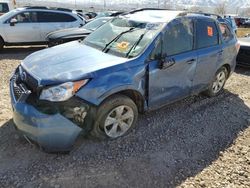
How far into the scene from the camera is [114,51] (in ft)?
14.0

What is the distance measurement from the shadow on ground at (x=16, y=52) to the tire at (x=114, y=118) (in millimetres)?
6330

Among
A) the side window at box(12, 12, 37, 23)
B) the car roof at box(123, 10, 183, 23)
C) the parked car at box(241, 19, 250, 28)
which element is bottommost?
the parked car at box(241, 19, 250, 28)

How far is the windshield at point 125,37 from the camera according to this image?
13.7 ft

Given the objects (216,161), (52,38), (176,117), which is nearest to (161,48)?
(176,117)

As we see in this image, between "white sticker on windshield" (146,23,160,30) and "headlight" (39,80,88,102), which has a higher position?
"white sticker on windshield" (146,23,160,30)

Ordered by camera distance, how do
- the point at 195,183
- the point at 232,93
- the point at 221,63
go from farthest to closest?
the point at 232,93 < the point at 221,63 < the point at 195,183

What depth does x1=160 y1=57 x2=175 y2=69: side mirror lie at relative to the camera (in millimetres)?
4234

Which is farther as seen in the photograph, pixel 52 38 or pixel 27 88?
pixel 52 38

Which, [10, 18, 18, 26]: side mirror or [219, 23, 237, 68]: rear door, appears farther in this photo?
[10, 18, 18, 26]: side mirror

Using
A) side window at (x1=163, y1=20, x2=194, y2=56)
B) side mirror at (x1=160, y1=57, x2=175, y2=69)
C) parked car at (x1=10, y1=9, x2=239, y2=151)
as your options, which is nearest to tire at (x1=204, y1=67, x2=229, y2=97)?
parked car at (x1=10, y1=9, x2=239, y2=151)

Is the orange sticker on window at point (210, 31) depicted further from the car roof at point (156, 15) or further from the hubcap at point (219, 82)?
the hubcap at point (219, 82)

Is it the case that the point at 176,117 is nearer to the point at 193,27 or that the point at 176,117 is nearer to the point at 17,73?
the point at 193,27

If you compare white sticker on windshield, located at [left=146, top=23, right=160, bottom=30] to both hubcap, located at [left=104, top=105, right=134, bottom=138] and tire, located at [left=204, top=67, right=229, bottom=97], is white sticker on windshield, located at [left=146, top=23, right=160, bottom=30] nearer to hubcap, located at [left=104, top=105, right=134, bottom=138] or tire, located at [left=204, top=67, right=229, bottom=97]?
hubcap, located at [left=104, top=105, right=134, bottom=138]

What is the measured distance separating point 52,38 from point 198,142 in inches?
251
